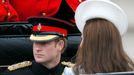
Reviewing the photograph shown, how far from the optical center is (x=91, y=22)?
227 cm

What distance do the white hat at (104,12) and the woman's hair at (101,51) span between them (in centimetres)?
4

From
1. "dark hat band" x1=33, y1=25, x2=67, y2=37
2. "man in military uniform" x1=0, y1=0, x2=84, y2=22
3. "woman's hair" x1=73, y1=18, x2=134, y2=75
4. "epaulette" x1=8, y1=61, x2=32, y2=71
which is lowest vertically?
"epaulette" x1=8, y1=61, x2=32, y2=71

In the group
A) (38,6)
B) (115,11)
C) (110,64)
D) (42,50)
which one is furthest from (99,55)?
(38,6)

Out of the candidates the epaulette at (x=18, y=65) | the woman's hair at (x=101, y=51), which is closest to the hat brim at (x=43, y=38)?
the epaulette at (x=18, y=65)

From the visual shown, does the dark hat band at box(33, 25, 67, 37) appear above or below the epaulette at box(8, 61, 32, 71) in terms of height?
above

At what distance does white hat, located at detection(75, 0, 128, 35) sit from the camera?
2288mm

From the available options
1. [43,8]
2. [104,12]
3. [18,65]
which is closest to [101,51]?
[104,12]

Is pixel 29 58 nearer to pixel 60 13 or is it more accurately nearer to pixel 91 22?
pixel 60 13

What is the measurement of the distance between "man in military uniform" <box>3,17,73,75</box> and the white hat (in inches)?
24.8

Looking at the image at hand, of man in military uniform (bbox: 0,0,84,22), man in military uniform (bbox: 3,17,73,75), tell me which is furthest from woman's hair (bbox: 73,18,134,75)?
man in military uniform (bbox: 0,0,84,22)

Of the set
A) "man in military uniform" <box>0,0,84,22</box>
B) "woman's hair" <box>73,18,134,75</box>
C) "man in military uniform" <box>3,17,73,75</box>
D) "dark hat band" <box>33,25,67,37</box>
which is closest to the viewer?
"woman's hair" <box>73,18,134,75</box>

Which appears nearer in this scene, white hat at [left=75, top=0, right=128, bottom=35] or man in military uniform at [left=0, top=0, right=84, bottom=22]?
white hat at [left=75, top=0, right=128, bottom=35]

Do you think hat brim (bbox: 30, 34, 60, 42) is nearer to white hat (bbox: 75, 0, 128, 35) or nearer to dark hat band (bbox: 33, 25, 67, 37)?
dark hat band (bbox: 33, 25, 67, 37)

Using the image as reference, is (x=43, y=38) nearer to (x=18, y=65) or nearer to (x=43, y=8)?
(x=18, y=65)
